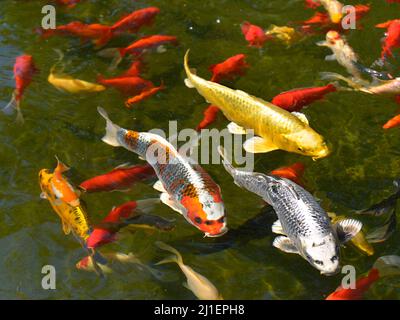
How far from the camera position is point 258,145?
5.56m

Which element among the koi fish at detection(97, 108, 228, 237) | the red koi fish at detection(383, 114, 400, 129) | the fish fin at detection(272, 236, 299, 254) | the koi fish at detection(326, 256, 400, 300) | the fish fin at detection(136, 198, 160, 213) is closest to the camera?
the koi fish at detection(326, 256, 400, 300)

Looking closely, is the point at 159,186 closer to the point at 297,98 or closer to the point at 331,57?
the point at 297,98

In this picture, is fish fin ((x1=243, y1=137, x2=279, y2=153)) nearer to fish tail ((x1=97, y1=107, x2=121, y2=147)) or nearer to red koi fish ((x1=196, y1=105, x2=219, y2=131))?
red koi fish ((x1=196, y1=105, x2=219, y2=131))

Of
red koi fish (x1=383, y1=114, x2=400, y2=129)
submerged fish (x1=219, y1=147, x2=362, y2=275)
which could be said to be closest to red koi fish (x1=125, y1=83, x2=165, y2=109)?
submerged fish (x1=219, y1=147, x2=362, y2=275)

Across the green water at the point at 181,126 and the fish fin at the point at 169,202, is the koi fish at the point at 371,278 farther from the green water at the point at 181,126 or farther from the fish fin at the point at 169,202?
the fish fin at the point at 169,202

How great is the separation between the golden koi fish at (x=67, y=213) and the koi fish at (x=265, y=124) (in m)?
1.69

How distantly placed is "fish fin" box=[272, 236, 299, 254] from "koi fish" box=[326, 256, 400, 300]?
477 mm

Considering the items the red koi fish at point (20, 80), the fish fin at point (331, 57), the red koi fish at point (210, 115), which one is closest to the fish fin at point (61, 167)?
the red koi fish at point (20, 80)

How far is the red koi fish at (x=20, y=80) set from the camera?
6.40m

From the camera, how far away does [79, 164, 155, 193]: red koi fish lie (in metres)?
5.30

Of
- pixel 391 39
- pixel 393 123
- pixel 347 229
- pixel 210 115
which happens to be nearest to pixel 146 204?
pixel 210 115
